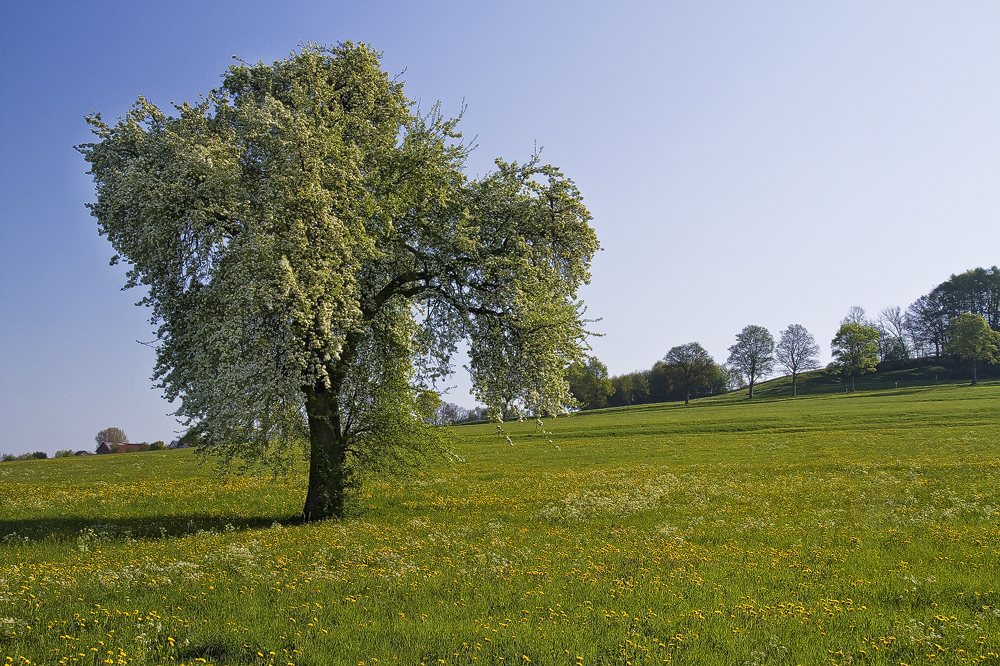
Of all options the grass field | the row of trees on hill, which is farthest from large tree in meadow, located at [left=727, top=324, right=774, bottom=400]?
the grass field

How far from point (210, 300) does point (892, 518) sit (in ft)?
66.8

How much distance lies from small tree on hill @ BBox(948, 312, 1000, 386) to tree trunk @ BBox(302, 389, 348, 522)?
411 ft

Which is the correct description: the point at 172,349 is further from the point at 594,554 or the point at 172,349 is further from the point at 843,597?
the point at 843,597

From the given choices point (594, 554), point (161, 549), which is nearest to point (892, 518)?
point (594, 554)

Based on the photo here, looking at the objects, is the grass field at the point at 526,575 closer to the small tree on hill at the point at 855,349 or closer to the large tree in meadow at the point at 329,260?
the large tree in meadow at the point at 329,260

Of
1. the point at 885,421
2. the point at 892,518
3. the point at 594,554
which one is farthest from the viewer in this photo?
the point at 885,421

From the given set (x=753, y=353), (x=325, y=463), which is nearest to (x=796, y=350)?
(x=753, y=353)

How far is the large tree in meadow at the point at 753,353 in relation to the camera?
131875 mm

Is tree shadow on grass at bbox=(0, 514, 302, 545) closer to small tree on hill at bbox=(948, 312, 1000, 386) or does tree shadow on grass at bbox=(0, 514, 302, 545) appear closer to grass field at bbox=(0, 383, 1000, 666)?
grass field at bbox=(0, 383, 1000, 666)

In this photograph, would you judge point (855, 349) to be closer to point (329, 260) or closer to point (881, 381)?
point (881, 381)

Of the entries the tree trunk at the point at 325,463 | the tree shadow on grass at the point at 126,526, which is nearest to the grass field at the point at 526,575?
the tree shadow on grass at the point at 126,526

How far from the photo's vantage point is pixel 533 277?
64.1 feet

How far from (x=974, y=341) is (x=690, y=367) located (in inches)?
2019

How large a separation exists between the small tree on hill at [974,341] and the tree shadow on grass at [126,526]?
419 ft
